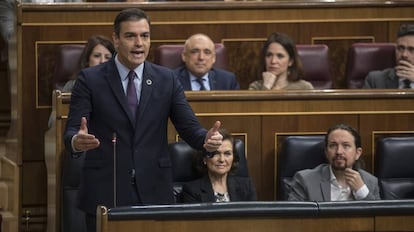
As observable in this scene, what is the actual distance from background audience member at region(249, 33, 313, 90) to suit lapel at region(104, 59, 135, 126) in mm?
1142

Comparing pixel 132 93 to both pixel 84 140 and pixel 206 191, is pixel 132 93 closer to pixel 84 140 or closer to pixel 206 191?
pixel 84 140

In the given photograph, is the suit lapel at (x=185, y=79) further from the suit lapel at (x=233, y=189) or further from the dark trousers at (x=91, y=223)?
the dark trousers at (x=91, y=223)

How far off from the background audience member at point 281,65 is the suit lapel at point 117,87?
114 cm

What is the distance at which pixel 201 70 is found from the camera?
3293mm

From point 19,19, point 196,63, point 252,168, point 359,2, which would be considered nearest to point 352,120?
point 252,168

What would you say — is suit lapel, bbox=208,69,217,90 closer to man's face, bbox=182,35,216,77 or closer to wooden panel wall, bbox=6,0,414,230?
man's face, bbox=182,35,216,77

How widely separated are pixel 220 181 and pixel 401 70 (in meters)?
0.94

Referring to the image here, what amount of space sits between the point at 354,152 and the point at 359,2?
1.04 metres

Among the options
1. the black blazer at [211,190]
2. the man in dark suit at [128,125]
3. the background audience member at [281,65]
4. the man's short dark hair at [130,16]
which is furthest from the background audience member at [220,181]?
the background audience member at [281,65]

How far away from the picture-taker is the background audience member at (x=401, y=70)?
3.36 m

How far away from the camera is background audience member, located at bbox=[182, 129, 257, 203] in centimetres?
267

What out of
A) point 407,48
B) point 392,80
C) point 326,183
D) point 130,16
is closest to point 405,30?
point 407,48

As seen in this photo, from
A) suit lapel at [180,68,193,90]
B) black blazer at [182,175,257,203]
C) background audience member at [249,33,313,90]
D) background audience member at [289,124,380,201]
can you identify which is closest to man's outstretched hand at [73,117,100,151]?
black blazer at [182,175,257,203]

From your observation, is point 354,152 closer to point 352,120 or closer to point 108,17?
point 352,120
